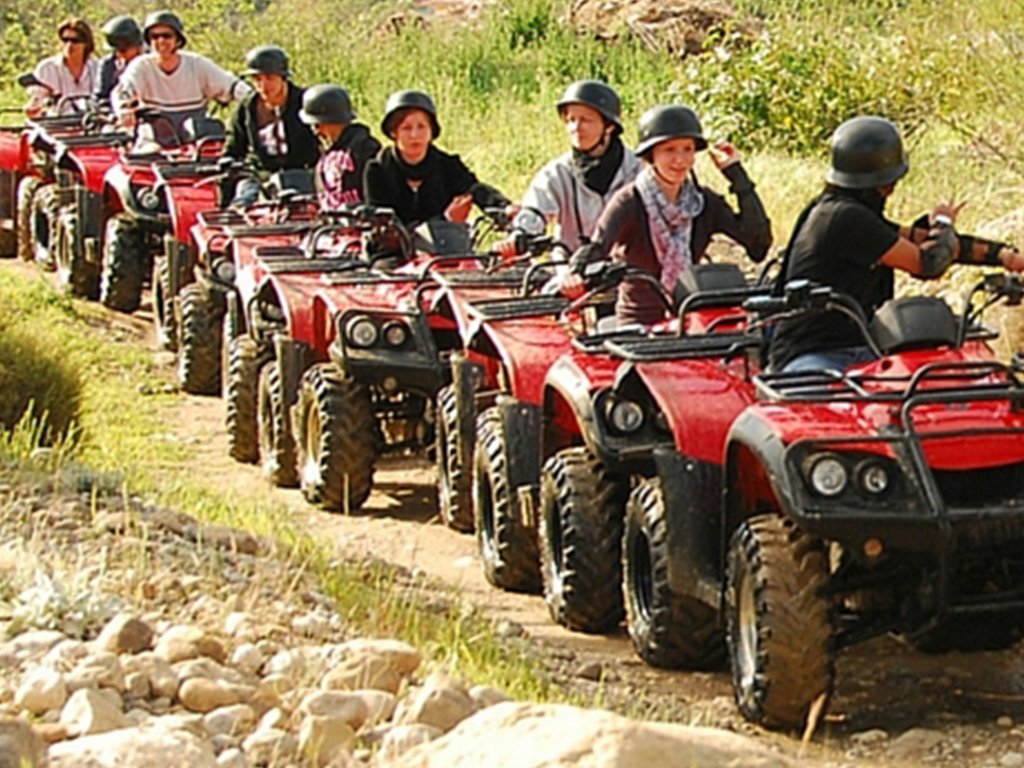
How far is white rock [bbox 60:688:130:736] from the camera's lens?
5.96 metres

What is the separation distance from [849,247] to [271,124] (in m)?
8.31

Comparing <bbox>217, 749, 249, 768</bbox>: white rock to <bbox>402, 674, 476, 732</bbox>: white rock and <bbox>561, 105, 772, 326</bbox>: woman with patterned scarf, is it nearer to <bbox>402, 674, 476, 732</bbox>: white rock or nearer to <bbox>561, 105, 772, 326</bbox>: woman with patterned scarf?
<bbox>402, 674, 476, 732</bbox>: white rock

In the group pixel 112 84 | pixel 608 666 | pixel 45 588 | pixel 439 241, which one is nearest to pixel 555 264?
pixel 439 241

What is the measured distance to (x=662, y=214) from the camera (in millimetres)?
10578

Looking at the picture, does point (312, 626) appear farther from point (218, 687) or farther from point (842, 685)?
point (842, 685)

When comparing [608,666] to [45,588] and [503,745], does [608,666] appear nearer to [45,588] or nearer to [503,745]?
[45,588]

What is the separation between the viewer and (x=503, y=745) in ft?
18.0

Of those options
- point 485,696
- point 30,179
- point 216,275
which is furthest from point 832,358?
point 30,179

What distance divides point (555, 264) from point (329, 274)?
201cm

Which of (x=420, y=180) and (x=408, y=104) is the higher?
(x=408, y=104)

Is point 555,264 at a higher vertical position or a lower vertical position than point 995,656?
higher

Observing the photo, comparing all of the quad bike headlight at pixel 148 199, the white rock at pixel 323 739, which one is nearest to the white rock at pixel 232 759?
the white rock at pixel 323 739

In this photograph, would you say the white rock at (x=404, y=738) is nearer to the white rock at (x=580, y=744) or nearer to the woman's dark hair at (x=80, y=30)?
the white rock at (x=580, y=744)

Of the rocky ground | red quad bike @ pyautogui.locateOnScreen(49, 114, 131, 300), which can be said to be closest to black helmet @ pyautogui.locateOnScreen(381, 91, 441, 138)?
the rocky ground
